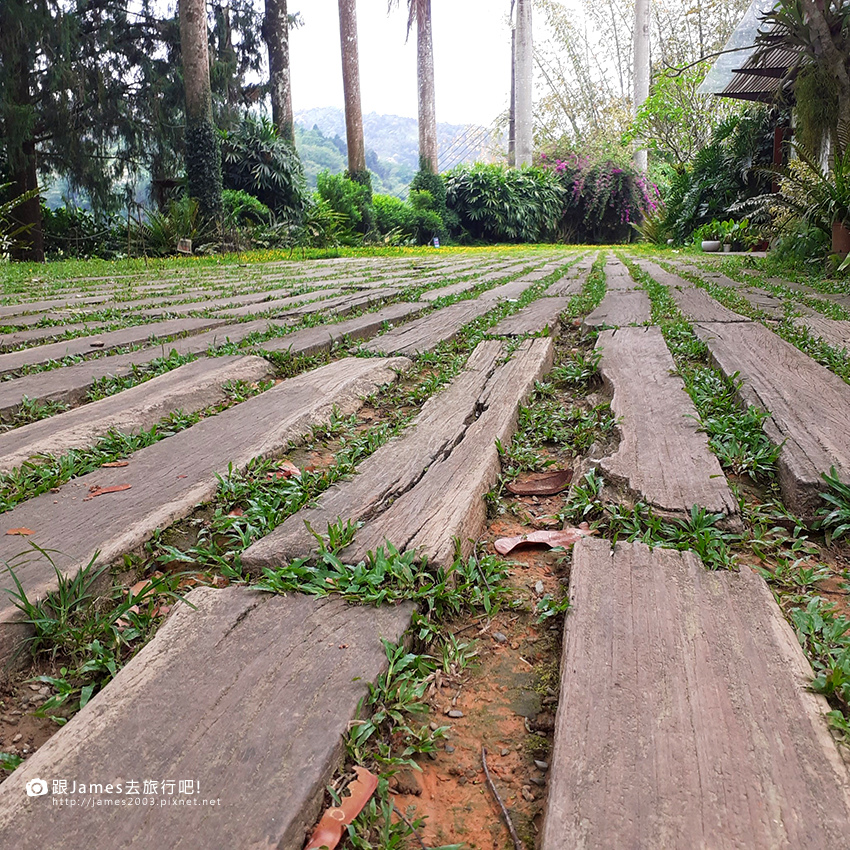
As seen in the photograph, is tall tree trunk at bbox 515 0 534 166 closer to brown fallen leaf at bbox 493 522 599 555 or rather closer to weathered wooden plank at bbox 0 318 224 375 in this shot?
weathered wooden plank at bbox 0 318 224 375

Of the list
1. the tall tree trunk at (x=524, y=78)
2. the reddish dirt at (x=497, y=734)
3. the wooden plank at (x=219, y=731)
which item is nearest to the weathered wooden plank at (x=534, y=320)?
the reddish dirt at (x=497, y=734)

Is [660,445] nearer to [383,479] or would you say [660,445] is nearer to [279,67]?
[383,479]

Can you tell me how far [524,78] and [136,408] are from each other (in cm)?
2352

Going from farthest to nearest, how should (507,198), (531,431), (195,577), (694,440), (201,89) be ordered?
(507,198)
(201,89)
(531,431)
(694,440)
(195,577)

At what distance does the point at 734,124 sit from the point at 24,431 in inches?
579

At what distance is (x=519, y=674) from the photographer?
93 cm

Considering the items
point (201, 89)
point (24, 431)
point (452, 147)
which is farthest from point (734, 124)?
point (452, 147)

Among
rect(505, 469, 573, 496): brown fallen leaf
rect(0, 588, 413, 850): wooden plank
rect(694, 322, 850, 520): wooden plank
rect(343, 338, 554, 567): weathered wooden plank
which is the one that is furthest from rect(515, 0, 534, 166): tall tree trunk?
rect(0, 588, 413, 850): wooden plank

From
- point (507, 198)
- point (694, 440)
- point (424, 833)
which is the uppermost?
point (507, 198)

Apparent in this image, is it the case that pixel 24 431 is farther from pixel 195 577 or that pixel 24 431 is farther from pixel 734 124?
pixel 734 124

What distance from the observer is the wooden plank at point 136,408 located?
1.62 m

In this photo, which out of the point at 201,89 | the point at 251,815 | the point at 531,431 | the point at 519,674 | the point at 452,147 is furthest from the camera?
the point at 452,147

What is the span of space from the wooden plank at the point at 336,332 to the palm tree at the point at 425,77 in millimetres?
16589

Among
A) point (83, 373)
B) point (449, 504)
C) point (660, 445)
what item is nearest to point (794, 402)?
point (660, 445)
